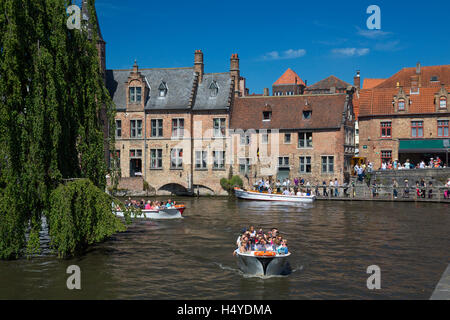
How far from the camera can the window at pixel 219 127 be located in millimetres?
51969

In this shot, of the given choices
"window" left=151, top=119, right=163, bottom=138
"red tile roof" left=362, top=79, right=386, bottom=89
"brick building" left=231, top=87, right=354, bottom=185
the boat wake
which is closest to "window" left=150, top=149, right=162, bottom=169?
"window" left=151, top=119, right=163, bottom=138

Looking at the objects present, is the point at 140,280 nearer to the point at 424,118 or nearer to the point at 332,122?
the point at 332,122

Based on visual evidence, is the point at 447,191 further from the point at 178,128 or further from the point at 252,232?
the point at 252,232

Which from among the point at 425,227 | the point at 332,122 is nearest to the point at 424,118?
the point at 332,122

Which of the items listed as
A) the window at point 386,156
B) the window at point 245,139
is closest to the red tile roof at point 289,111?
the window at point 245,139

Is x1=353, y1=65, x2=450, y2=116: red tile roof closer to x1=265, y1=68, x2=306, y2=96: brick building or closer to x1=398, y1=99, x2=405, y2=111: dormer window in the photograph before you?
x1=398, y1=99, x2=405, y2=111: dormer window

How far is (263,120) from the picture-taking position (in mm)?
52281

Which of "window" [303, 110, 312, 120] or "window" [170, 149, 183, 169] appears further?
"window" [170, 149, 183, 169]

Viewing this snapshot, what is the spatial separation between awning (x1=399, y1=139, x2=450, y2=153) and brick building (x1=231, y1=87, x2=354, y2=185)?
674cm

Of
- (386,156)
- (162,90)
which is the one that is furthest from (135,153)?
(386,156)

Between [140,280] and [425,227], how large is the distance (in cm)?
1959

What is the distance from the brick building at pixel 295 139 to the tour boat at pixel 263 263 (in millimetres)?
32432

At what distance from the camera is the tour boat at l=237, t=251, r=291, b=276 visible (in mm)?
18312

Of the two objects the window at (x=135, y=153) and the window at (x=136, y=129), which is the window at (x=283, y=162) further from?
the window at (x=136, y=129)
